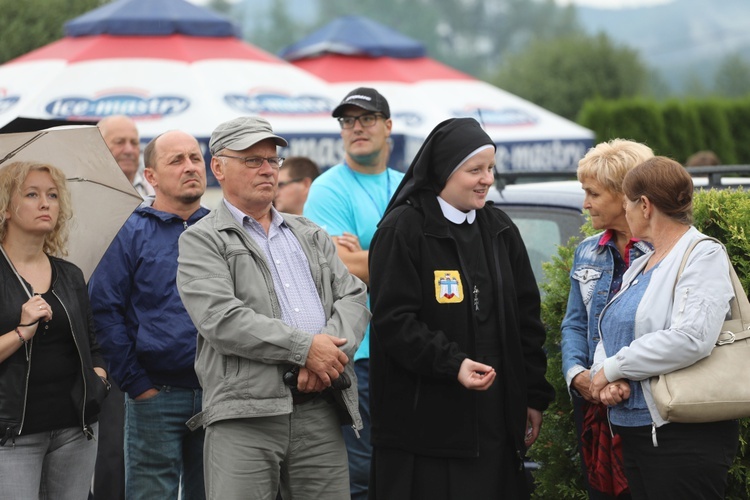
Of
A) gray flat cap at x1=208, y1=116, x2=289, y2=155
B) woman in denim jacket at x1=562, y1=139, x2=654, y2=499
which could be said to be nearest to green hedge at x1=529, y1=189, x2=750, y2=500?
woman in denim jacket at x1=562, y1=139, x2=654, y2=499

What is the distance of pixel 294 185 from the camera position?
323 inches

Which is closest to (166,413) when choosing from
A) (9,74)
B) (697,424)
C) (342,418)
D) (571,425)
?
(342,418)

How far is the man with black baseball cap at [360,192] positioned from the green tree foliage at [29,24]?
12.4 metres

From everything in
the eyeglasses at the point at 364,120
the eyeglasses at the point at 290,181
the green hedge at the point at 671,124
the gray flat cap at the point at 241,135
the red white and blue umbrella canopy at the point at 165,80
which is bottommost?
the gray flat cap at the point at 241,135

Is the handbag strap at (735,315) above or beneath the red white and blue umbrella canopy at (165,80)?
beneath

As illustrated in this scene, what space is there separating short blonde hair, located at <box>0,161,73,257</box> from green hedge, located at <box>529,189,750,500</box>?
2180 mm

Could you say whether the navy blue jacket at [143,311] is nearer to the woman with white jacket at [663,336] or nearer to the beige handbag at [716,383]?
the woman with white jacket at [663,336]

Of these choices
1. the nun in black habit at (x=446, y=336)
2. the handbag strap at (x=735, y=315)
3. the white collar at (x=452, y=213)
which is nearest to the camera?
the handbag strap at (x=735, y=315)

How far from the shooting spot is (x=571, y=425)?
5195 mm

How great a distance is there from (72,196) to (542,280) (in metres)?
2.44

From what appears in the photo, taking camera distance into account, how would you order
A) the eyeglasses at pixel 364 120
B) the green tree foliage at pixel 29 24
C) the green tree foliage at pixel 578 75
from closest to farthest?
the eyeglasses at pixel 364 120
the green tree foliage at pixel 29 24
the green tree foliage at pixel 578 75

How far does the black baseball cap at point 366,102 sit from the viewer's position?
19.6 ft

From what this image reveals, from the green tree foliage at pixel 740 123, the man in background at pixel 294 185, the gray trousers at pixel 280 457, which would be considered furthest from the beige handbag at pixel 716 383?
the green tree foliage at pixel 740 123

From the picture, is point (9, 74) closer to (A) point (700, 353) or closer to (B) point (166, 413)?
(B) point (166, 413)
